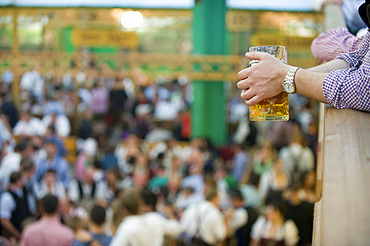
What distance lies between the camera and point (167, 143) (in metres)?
9.95

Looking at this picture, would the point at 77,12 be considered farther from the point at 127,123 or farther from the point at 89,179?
the point at 89,179

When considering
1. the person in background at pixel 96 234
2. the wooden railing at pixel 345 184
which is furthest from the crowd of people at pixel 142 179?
the wooden railing at pixel 345 184

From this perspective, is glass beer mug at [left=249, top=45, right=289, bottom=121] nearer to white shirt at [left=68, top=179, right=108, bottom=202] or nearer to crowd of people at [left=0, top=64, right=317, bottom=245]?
crowd of people at [left=0, top=64, right=317, bottom=245]

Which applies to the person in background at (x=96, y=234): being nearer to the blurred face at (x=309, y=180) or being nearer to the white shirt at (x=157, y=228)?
the white shirt at (x=157, y=228)

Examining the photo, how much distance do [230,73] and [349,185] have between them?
10271 millimetres

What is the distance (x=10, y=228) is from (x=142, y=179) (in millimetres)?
2275

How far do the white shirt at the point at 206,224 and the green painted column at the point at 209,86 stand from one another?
20.1ft

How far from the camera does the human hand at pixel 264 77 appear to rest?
137 cm

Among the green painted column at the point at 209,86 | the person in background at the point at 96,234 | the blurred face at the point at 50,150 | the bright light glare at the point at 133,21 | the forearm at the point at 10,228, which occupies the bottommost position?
the forearm at the point at 10,228

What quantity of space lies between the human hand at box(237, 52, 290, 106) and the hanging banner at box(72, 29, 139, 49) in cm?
940

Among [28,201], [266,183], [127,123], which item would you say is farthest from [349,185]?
[127,123]

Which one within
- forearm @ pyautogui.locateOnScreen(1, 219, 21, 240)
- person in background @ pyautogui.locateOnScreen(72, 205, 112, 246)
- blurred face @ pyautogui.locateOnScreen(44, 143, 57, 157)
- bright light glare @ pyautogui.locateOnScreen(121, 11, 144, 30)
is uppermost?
bright light glare @ pyautogui.locateOnScreen(121, 11, 144, 30)

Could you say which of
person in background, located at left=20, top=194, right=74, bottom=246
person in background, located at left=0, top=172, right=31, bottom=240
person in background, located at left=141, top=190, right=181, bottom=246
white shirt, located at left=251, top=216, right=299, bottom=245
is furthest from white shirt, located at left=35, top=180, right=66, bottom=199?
white shirt, located at left=251, top=216, right=299, bottom=245

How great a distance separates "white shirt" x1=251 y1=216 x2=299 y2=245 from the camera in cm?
518
